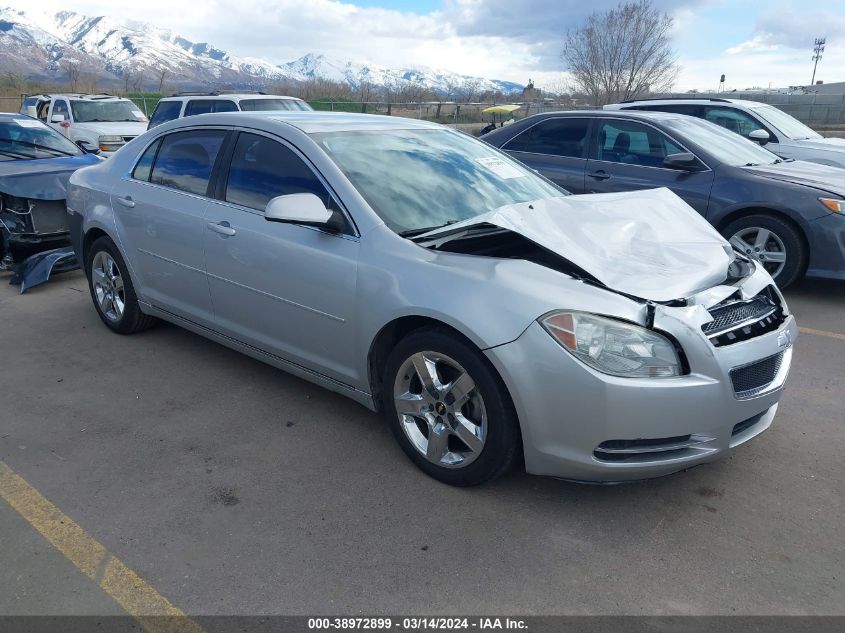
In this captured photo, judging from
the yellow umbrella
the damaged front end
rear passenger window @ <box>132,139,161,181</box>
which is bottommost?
the damaged front end

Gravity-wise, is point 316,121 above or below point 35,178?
above

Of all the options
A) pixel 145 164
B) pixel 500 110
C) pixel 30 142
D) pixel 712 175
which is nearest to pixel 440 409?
pixel 145 164

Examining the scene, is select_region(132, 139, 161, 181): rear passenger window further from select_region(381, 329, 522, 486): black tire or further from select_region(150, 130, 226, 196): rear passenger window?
select_region(381, 329, 522, 486): black tire

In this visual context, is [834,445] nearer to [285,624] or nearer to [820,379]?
[820,379]

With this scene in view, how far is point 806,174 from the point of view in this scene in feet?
21.2

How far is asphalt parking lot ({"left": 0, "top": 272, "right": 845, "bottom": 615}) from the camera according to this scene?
8.14 ft

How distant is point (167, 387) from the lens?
4.31 m

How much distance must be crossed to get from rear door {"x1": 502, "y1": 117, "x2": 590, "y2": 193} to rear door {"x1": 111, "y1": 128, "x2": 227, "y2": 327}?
161 inches

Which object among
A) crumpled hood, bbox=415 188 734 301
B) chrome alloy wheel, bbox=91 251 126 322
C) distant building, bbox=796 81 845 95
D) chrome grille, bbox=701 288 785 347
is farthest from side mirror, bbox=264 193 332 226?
distant building, bbox=796 81 845 95

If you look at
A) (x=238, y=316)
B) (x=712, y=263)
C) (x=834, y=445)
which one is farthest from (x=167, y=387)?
(x=834, y=445)

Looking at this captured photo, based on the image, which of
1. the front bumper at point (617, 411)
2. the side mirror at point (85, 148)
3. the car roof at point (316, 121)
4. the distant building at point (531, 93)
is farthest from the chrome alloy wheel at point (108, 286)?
the distant building at point (531, 93)

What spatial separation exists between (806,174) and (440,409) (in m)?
5.24

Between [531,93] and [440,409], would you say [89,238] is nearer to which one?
[440,409]

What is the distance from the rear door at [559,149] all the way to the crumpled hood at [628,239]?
350cm
